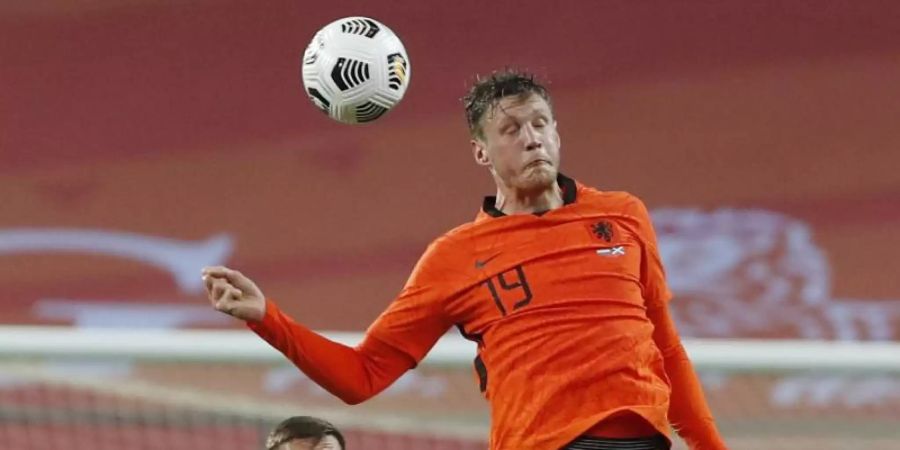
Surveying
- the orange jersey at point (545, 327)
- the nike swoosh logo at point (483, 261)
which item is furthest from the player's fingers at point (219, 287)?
the nike swoosh logo at point (483, 261)

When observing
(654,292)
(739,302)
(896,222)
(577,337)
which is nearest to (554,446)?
(577,337)

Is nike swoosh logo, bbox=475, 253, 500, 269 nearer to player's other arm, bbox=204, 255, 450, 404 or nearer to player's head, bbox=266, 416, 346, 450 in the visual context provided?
player's other arm, bbox=204, 255, 450, 404

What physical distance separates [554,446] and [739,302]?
5143 mm

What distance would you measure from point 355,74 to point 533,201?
702 millimetres

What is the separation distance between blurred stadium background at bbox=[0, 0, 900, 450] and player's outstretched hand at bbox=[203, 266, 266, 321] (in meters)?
4.96

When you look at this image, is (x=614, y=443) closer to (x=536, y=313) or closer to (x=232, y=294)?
(x=536, y=313)

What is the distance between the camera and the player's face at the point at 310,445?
3766 millimetres

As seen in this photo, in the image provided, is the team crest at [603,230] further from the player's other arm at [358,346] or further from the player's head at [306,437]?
the player's head at [306,437]

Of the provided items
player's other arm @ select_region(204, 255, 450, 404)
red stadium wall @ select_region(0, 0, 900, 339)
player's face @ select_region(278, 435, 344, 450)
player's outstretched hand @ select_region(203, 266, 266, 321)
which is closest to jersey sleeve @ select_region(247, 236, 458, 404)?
player's other arm @ select_region(204, 255, 450, 404)

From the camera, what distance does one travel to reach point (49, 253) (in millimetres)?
8516

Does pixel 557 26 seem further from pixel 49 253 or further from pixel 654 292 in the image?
pixel 654 292

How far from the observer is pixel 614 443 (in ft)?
10.9

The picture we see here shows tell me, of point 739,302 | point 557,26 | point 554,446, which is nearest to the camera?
point 554,446

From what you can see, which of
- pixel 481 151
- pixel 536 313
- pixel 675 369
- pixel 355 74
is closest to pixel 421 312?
A: pixel 536 313
